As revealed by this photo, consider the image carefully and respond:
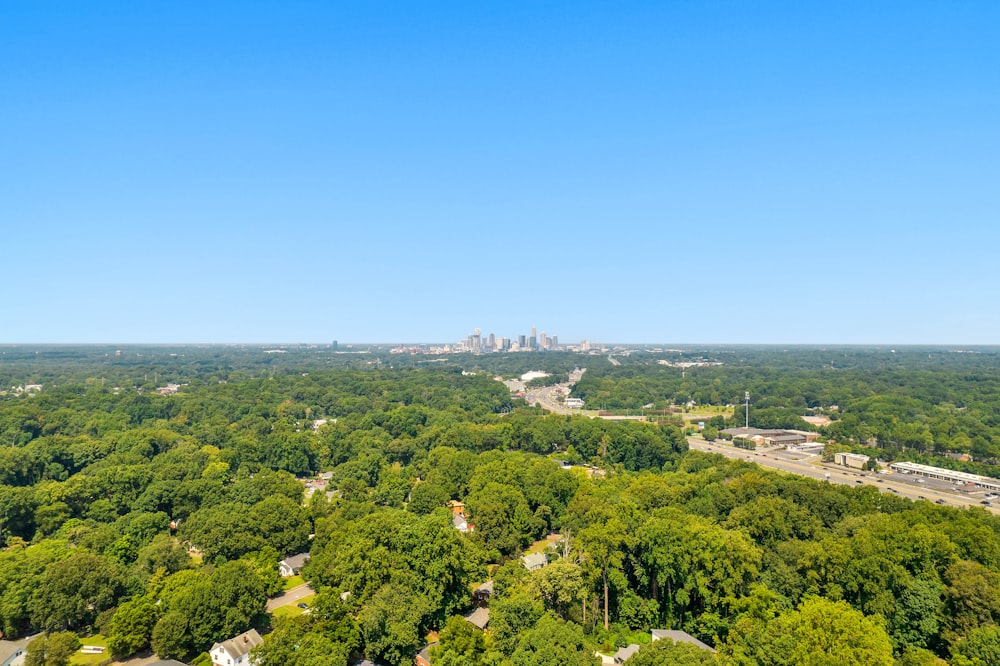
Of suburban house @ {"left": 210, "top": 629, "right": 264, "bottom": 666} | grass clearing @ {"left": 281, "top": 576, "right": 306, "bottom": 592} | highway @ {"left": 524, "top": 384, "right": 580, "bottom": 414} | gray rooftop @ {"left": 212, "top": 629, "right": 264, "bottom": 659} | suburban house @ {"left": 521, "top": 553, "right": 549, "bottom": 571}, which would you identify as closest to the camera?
suburban house @ {"left": 210, "top": 629, "right": 264, "bottom": 666}

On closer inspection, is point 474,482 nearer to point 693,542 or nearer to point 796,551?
point 693,542

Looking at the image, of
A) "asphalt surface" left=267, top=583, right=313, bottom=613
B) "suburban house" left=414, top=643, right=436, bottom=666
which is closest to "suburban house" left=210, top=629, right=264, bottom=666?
"asphalt surface" left=267, top=583, right=313, bottom=613

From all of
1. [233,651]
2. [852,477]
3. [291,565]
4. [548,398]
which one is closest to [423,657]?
[233,651]

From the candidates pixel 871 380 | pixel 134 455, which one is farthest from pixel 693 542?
pixel 871 380

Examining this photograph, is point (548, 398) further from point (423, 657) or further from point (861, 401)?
point (423, 657)

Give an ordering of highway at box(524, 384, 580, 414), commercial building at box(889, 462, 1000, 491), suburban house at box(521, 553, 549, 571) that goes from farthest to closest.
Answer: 1. highway at box(524, 384, 580, 414)
2. commercial building at box(889, 462, 1000, 491)
3. suburban house at box(521, 553, 549, 571)

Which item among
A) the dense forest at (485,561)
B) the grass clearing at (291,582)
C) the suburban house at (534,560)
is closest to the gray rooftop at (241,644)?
the dense forest at (485,561)

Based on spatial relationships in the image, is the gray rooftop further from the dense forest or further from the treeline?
the treeline
